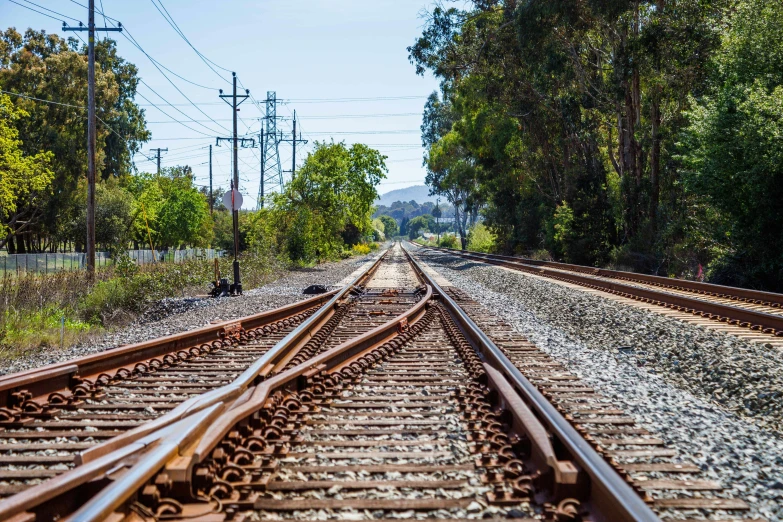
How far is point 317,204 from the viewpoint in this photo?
121ft

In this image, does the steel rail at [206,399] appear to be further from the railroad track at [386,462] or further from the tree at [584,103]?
the tree at [584,103]

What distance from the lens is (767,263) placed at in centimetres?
1736

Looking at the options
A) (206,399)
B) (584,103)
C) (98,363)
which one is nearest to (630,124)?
(584,103)

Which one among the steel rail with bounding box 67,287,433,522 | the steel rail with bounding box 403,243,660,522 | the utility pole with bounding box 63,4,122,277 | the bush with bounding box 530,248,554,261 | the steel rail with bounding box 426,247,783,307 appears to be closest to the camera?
the steel rail with bounding box 67,287,433,522

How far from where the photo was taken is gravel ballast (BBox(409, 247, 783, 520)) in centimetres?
433

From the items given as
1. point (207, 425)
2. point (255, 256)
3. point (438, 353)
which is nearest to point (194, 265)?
point (255, 256)

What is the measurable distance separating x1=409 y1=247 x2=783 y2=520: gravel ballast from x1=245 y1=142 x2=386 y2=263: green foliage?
72.9ft

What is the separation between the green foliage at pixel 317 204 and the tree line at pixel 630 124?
704 centimetres

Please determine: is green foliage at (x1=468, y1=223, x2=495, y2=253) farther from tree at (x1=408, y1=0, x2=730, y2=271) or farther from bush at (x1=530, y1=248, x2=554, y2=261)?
bush at (x1=530, y1=248, x2=554, y2=261)

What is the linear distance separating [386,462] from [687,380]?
445cm

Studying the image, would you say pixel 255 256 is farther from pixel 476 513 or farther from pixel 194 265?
pixel 476 513

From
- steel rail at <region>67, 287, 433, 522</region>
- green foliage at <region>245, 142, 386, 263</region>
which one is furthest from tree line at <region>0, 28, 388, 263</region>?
steel rail at <region>67, 287, 433, 522</region>

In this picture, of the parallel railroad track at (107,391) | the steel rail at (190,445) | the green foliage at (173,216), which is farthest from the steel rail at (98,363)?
the green foliage at (173,216)

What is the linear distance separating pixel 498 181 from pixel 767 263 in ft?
98.3
